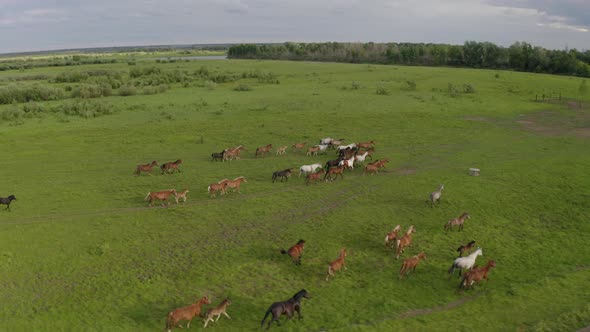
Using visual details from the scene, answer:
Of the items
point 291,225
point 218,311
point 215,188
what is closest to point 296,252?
point 291,225

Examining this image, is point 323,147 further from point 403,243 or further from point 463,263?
point 463,263

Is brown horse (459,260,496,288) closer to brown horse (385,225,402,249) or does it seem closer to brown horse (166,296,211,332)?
brown horse (385,225,402,249)

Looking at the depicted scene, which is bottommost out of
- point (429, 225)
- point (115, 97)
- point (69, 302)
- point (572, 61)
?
point (69, 302)

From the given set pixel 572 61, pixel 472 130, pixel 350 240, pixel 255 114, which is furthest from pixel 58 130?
pixel 572 61

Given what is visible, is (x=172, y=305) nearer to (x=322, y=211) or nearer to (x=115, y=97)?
(x=322, y=211)

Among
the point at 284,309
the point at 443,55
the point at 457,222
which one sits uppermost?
the point at 443,55

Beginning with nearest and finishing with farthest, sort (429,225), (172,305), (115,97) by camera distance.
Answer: (172,305) < (429,225) < (115,97)

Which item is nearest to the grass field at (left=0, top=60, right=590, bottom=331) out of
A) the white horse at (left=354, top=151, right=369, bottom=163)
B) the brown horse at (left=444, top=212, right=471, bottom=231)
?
the brown horse at (left=444, top=212, right=471, bottom=231)

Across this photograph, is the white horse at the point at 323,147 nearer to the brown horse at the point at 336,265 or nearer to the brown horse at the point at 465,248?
the brown horse at the point at 465,248
